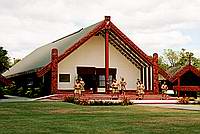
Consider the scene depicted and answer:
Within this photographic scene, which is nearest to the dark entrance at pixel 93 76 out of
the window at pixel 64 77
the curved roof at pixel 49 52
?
the window at pixel 64 77

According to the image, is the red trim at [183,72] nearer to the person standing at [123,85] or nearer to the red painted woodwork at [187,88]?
the red painted woodwork at [187,88]

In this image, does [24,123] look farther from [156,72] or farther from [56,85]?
[156,72]

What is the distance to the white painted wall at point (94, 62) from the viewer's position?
3581 centimetres

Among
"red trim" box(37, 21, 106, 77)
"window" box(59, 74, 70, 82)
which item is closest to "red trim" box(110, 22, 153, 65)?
"red trim" box(37, 21, 106, 77)

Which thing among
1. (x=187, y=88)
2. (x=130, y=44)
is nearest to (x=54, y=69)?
(x=130, y=44)

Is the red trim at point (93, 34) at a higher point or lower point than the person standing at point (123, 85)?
higher

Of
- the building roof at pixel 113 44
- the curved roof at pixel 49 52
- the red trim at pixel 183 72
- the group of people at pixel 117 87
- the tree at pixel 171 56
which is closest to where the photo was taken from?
the group of people at pixel 117 87

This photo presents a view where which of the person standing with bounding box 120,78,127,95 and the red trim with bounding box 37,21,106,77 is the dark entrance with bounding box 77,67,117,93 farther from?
the red trim with bounding box 37,21,106,77

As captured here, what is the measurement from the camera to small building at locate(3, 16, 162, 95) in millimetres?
34844

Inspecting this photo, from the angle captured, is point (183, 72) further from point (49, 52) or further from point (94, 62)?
point (49, 52)

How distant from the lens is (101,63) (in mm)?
36875

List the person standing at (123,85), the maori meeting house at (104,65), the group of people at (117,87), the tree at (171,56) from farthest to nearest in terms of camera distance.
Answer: the tree at (171,56)
the maori meeting house at (104,65)
the person standing at (123,85)
the group of people at (117,87)

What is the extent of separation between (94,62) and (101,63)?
68cm

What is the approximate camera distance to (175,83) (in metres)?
40.3
